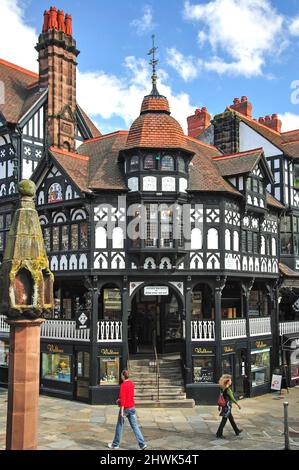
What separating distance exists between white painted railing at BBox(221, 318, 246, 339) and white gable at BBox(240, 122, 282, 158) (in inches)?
372

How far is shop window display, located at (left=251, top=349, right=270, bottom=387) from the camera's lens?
23000 millimetres

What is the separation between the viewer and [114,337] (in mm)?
20516

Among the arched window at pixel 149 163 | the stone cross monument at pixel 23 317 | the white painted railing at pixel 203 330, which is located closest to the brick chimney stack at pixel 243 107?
the arched window at pixel 149 163

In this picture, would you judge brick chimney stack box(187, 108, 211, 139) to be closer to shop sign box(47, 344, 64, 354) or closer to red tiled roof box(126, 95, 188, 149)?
red tiled roof box(126, 95, 188, 149)

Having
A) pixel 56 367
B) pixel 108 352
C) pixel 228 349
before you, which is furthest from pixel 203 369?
pixel 56 367

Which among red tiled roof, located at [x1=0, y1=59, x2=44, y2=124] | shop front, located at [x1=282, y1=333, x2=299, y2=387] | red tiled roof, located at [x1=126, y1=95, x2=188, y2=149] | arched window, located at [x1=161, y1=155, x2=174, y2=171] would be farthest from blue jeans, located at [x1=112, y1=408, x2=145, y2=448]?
red tiled roof, located at [x1=0, y1=59, x2=44, y2=124]

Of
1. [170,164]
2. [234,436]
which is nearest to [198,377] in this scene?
[234,436]

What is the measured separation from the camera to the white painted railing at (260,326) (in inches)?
914

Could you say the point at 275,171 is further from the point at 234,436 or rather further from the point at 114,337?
the point at 234,436

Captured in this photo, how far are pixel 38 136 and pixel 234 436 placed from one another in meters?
16.3

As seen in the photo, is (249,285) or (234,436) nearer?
(234,436)

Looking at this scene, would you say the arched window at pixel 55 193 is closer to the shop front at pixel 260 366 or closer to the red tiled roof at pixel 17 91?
the red tiled roof at pixel 17 91

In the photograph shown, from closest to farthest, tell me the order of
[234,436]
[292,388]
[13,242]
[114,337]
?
[13,242] < [234,436] < [114,337] < [292,388]

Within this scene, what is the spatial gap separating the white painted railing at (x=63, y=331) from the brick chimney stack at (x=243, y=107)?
16.8m
